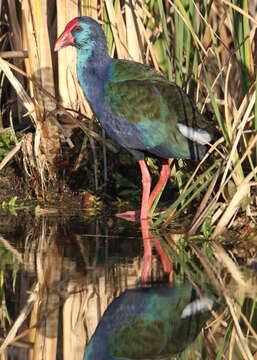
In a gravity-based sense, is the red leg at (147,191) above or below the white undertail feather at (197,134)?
below

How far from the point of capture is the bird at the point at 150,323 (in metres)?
3.38

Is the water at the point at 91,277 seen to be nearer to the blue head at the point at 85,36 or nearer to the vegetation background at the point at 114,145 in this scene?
the vegetation background at the point at 114,145

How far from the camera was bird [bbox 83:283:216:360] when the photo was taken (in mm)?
3381

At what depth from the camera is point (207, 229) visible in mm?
4914

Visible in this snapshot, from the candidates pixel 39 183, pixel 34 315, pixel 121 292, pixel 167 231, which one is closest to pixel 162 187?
pixel 167 231

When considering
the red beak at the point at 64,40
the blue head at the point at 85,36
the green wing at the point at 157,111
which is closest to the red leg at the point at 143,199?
the green wing at the point at 157,111

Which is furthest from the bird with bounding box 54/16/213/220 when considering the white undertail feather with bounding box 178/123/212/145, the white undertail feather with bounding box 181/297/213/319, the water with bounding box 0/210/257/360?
the white undertail feather with bounding box 181/297/213/319

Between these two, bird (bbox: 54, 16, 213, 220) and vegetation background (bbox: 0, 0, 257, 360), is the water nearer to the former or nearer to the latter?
vegetation background (bbox: 0, 0, 257, 360)

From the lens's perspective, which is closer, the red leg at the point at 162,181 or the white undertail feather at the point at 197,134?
the white undertail feather at the point at 197,134

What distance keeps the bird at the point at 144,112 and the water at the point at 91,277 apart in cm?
49

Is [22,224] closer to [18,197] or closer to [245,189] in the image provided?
[18,197]

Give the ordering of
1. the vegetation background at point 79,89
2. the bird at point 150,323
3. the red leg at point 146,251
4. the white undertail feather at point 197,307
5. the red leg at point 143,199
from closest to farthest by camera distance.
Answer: the bird at point 150,323 → the white undertail feather at point 197,307 → the red leg at point 146,251 → the vegetation background at point 79,89 → the red leg at point 143,199

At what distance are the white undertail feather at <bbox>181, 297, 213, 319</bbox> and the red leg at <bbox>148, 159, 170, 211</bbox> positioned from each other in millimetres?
1767

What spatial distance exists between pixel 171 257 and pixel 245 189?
553 mm
